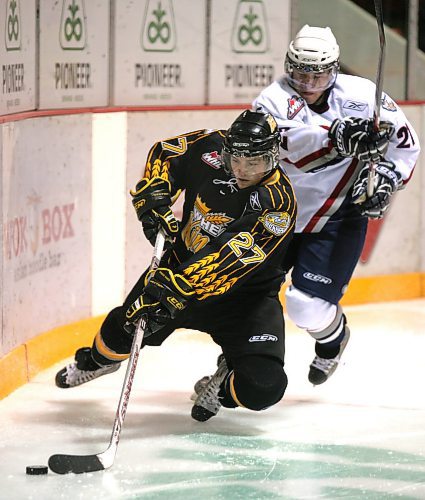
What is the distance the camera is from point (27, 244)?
4.68 metres

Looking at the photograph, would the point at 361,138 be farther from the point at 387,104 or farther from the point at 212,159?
the point at 212,159

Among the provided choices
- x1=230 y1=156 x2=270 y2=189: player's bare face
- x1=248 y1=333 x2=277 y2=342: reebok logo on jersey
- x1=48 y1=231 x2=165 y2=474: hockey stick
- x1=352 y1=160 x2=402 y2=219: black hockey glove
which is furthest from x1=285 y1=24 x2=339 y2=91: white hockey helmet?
x1=48 y1=231 x2=165 y2=474: hockey stick

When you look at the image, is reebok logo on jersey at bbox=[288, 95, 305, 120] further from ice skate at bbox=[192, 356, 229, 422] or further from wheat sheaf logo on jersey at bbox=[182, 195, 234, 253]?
ice skate at bbox=[192, 356, 229, 422]

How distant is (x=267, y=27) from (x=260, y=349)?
8.94 feet

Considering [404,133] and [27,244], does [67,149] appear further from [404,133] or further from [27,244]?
[404,133]

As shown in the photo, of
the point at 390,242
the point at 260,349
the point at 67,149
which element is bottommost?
the point at 390,242

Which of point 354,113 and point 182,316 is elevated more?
point 354,113

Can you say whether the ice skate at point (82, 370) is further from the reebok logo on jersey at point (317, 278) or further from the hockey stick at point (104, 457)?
the reebok logo on jersey at point (317, 278)

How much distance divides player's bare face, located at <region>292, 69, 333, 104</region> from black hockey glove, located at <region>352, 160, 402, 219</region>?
1.00 ft

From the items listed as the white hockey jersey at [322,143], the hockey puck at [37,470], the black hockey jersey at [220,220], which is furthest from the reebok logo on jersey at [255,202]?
the hockey puck at [37,470]

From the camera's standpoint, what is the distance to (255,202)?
12.1 feet

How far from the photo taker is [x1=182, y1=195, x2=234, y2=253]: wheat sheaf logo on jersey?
3781 mm

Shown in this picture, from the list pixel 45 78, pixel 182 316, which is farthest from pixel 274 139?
pixel 45 78

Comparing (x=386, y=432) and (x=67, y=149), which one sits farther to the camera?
(x=67, y=149)
